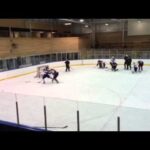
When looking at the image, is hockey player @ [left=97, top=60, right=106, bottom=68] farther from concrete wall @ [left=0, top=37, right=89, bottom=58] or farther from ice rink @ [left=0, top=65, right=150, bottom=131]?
ice rink @ [left=0, top=65, right=150, bottom=131]

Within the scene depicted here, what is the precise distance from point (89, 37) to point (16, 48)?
31.3 feet

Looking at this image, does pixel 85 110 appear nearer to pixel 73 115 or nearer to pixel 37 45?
pixel 73 115

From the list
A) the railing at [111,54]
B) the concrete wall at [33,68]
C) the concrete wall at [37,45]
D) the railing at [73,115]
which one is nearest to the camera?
the railing at [73,115]

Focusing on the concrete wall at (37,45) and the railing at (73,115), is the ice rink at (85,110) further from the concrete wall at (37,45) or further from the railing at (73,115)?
the concrete wall at (37,45)

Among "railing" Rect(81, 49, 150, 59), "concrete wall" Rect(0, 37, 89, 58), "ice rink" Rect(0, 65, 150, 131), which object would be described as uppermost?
"concrete wall" Rect(0, 37, 89, 58)

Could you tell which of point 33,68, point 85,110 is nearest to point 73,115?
point 85,110

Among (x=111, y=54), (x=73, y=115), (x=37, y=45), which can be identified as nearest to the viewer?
(x=73, y=115)

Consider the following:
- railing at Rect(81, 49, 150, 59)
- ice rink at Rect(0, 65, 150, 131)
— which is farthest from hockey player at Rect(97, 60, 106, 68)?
ice rink at Rect(0, 65, 150, 131)

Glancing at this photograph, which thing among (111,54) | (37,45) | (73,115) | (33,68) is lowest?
(73,115)

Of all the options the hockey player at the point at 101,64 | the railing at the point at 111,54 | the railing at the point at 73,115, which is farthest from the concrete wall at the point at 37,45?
the railing at the point at 73,115

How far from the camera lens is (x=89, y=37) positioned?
23203mm

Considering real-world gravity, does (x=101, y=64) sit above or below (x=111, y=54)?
below
